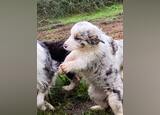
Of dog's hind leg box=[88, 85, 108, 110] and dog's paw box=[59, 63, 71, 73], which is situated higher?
dog's paw box=[59, 63, 71, 73]

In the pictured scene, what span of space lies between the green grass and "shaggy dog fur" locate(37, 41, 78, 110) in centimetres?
19

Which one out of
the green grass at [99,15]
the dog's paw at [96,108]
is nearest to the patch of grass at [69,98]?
the dog's paw at [96,108]

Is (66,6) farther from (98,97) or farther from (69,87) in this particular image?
(98,97)

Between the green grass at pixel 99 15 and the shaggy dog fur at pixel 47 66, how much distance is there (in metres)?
0.19

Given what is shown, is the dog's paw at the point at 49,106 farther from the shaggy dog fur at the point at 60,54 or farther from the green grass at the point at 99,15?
the green grass at the point at 99,15

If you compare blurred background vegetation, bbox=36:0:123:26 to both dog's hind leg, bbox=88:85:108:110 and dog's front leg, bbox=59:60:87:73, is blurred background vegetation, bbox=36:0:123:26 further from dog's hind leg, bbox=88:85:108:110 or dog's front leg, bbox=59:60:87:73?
dog's hind leg, bbox=88:85:108:110

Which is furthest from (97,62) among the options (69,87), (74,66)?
(69,87)

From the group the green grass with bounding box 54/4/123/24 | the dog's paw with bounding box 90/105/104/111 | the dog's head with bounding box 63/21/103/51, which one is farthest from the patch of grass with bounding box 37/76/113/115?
the green grass with bounding box 54/4/123/24

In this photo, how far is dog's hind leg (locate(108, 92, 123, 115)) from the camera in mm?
2803
